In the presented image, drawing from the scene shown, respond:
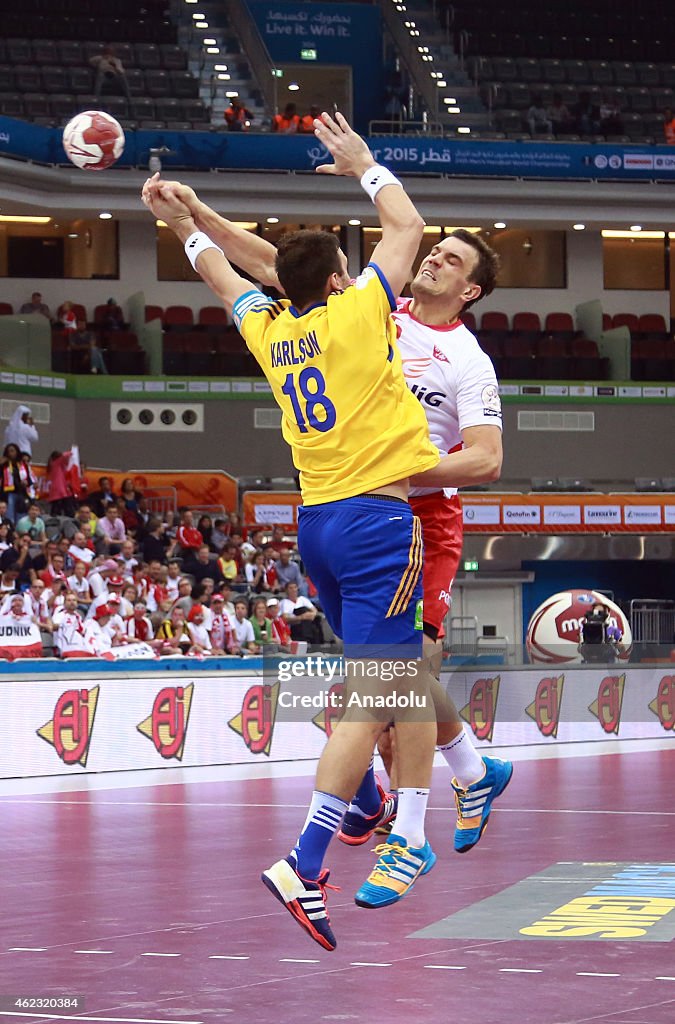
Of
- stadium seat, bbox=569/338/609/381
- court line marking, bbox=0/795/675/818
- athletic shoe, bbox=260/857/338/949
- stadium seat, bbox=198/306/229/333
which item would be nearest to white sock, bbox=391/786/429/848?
athletic shoe, bbox=260/857/338/949

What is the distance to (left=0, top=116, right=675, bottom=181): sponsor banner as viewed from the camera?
32750 millimetres

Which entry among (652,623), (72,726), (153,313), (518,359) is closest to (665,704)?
(652,623)

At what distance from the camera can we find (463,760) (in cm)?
605

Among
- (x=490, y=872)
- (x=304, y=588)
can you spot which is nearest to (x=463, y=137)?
(x=304, y=588)

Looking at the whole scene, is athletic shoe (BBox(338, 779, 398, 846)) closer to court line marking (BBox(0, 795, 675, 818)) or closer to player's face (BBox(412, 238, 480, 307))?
player's face (BBox(412, 238, 480, 307))

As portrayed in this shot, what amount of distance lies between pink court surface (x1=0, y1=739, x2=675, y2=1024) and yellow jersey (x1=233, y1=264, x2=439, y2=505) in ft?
6.17

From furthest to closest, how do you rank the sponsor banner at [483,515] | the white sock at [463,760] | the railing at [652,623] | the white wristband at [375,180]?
the sponsor banner at [483,515] → the railing at [652,623] → the white sock at [463,760] → the white wristband at [375,180]

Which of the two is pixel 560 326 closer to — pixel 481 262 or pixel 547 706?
pixel 547 706

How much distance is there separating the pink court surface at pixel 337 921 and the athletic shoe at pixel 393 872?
0.43 m

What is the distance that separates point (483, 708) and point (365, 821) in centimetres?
1348

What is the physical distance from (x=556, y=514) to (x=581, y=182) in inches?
353

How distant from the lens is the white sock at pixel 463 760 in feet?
19.9

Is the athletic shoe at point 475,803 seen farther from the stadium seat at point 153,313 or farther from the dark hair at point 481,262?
the stadium seat at point 153,313

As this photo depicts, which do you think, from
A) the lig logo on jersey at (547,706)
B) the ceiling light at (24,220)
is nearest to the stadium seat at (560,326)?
the ceiling light at (24,220)
